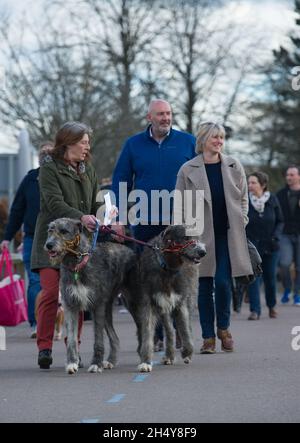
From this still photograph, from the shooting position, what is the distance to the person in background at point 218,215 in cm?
1153

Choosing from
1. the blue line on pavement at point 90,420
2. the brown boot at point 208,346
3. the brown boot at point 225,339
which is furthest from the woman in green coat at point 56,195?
the blue line on pavement at point 90,420

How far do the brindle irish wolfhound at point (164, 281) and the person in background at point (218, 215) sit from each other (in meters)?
0.83

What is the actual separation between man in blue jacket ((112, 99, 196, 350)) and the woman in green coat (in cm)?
85

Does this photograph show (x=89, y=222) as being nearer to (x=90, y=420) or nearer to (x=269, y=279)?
(x=90, y=420)

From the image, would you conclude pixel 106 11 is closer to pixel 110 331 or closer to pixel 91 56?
pixel 91 56

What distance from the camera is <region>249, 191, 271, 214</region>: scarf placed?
58.1ft

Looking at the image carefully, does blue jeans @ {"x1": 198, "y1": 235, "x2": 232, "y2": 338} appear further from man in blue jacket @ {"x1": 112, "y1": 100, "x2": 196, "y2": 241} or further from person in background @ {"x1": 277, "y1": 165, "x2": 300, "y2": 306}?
person in background @ {"x1": 277, "y1": 165, "x2": 300, "y2": 306}

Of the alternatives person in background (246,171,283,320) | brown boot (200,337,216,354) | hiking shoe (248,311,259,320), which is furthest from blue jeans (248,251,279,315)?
brown boot (200,337,216,354)

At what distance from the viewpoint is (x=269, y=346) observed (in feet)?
41.5

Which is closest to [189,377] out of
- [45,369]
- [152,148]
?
[45,369]

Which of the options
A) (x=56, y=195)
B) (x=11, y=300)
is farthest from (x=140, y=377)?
(x=11, y=300)

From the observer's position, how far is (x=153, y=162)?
11.7 meters

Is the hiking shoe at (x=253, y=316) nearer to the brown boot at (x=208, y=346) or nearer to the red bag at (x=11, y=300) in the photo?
the red bag at (x=11, y=300)

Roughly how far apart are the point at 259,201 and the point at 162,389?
8844 millimetres
